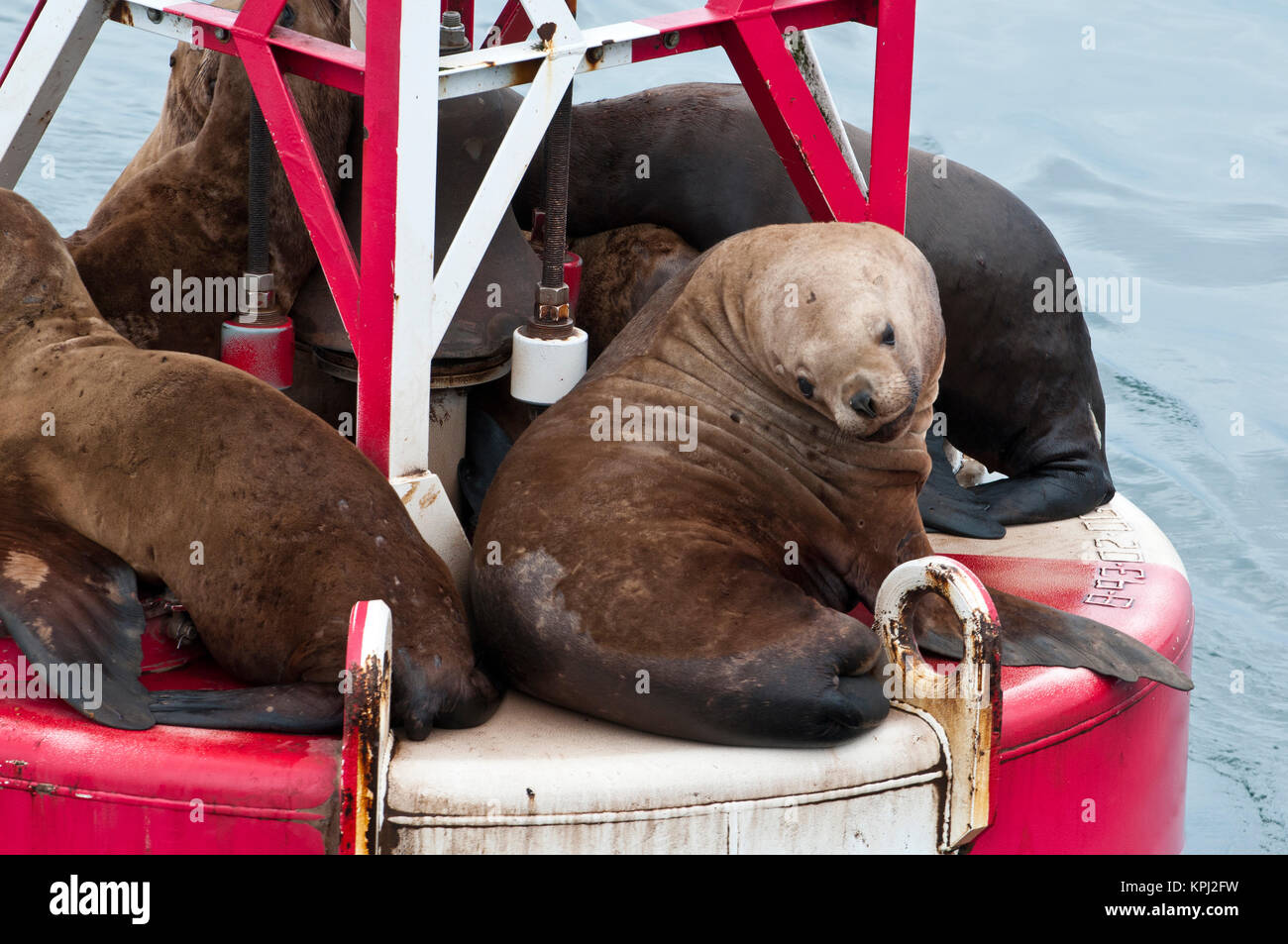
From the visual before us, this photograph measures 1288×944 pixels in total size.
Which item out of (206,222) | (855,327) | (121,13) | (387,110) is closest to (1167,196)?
(206,222)

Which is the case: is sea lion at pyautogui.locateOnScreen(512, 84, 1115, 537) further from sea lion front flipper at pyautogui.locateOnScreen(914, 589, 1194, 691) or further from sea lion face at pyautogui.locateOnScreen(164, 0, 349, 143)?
sea lion front flipper at pyautogui.locateOnScreen(914, 589, 1194, 691)

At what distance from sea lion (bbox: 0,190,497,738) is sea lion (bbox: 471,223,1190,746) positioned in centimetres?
22

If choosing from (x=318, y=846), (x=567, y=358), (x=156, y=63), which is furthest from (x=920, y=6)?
(x=318, y=846)

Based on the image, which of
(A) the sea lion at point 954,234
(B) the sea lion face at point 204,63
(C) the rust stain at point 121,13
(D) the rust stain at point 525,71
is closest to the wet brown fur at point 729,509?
(D) the rust stain at point 525,71

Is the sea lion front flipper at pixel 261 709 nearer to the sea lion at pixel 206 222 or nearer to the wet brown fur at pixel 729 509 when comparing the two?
the wet brown fur at pixel 729 509

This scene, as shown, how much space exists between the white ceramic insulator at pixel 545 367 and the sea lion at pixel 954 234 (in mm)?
891

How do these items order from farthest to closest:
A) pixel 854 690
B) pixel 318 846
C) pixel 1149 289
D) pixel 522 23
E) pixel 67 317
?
1. pixel 1149 289
2. pixel 522 23
3. pixel 67 317
4. pixel 854 690
5. pixel 318 846

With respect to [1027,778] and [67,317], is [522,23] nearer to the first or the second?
[67,317]

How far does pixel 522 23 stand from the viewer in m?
4.17

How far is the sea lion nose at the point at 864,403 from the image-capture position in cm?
289

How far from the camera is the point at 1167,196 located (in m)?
11.8

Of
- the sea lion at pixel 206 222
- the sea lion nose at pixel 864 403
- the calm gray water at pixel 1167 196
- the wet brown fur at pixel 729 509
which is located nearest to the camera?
the wet brown fur at pixel 729 509

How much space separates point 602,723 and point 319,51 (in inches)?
53.5
